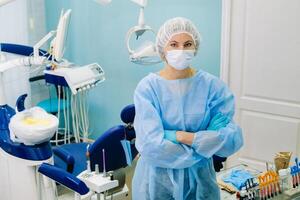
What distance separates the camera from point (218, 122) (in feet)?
5.71

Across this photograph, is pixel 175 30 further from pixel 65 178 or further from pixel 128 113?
pixel 128 113

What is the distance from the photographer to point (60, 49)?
105 inches

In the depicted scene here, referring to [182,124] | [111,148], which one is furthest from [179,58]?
[111,148]

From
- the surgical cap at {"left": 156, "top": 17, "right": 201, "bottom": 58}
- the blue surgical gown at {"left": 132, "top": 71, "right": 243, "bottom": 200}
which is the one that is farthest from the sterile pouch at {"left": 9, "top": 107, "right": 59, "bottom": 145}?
the surgical cap at {"left": 156, "top": 17, "right": 201, "bottom": 58}

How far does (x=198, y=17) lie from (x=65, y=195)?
5.36 ft

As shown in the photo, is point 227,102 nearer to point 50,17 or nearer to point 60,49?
point 60,49

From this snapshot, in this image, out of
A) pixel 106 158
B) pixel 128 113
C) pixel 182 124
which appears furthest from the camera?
pixel 128 113

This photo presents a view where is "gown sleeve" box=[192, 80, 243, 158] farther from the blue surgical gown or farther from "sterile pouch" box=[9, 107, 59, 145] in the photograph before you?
"sterile pouch" box=[9, 107, 59, 145]

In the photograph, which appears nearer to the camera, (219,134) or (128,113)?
(219,134)

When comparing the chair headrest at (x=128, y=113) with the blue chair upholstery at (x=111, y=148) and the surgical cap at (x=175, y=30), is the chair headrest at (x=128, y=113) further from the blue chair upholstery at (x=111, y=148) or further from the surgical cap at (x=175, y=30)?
the surgical cap at (x=175, y=30)

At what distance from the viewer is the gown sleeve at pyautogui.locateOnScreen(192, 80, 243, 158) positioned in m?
1.69

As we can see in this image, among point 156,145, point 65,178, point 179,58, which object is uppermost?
point 179,58

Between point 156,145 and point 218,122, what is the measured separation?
0.28m

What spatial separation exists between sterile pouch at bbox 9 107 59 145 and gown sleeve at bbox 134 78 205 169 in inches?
16.7
